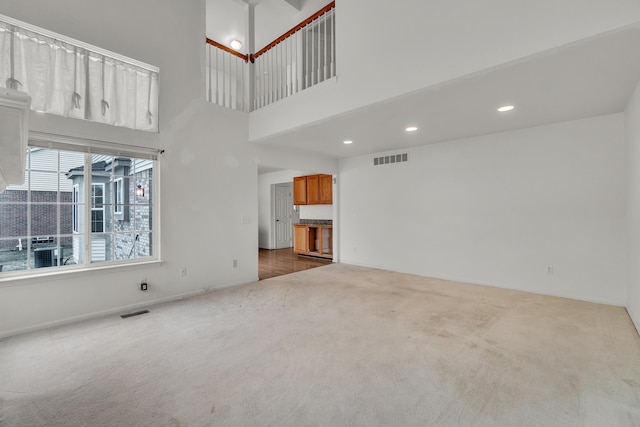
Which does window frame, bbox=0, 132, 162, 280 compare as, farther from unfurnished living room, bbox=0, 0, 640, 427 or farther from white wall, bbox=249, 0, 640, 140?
white wall, bbox=249, 0, 640, 140

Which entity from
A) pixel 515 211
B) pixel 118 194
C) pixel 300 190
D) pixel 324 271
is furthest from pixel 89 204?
pixel 515 211

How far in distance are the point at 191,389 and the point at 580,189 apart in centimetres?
514

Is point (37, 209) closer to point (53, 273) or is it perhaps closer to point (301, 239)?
point (53, 273)

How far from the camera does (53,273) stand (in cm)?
318

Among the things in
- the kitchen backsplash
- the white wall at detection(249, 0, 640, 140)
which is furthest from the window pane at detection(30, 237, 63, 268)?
the kitchen backsplash

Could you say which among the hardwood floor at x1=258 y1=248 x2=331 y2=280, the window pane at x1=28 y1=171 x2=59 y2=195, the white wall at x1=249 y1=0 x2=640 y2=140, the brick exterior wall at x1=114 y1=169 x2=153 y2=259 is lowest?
the hardwood floor at x1=258 y1=248 x2=331 y2=280

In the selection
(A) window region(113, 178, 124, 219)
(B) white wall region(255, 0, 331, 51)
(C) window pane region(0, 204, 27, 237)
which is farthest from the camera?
(B) white wall region(255, 0, 331, 51)

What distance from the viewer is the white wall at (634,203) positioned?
2893 mm

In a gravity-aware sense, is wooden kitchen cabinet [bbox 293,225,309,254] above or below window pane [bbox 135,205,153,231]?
below

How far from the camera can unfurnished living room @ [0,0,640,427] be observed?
201 cm

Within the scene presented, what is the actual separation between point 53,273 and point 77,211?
0.74 metres

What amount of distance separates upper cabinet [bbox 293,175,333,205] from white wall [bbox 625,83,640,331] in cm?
518

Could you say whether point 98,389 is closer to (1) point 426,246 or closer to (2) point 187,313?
(2) point 187,313

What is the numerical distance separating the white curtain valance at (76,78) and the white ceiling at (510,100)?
1824 millimetres
